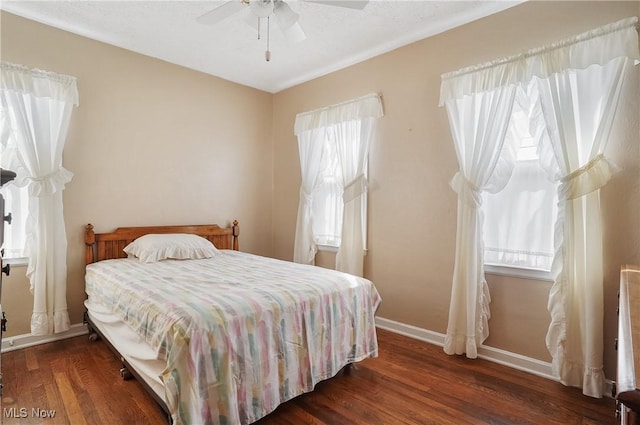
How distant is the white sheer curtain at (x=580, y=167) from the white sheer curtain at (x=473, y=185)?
0.30 metres

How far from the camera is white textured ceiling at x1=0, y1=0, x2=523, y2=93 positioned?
8.71ft

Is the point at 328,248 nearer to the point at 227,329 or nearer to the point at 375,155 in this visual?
the point at 375,155

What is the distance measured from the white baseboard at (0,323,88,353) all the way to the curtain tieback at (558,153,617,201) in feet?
13.7

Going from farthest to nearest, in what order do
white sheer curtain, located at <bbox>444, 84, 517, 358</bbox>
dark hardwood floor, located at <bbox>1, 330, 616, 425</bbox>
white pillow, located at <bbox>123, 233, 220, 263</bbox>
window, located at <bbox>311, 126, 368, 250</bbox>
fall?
window, located at <bbox>311, 126, 368, 250</bbox> < white pillow, located at <bbox>123, 233, 220, 263</bbox> < white sheer curtain, located at <bbox>444, 84, 517, 358</bbox> < dark hardwood floor, located at <bbox>1, 330, 616, 425</bbox>

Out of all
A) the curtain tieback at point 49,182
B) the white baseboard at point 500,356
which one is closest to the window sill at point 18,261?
the curtain tieback at point 49,182

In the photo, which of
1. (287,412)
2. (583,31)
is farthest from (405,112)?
(287,412)

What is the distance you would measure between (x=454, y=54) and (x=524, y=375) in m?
2.66

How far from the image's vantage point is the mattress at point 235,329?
1581mm

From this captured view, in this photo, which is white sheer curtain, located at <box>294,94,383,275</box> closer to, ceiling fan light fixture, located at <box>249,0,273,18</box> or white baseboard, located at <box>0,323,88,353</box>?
ceiling fan light fixture, located at <box>249,0,273,18</box>

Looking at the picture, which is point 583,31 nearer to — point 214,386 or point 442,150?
point 442,150

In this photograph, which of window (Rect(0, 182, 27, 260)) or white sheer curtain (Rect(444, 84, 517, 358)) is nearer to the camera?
white sheer curtain (Rect(444, 84, 517, 358))

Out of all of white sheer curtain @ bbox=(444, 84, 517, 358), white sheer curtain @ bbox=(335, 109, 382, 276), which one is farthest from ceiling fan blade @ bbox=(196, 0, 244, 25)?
white sheer curtain @ bbox=(444, 84, 517, 358)

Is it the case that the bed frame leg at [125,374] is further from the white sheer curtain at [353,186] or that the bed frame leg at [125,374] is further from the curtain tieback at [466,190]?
the curtain tieback at [466,190]

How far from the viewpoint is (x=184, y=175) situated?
379 centimetres
